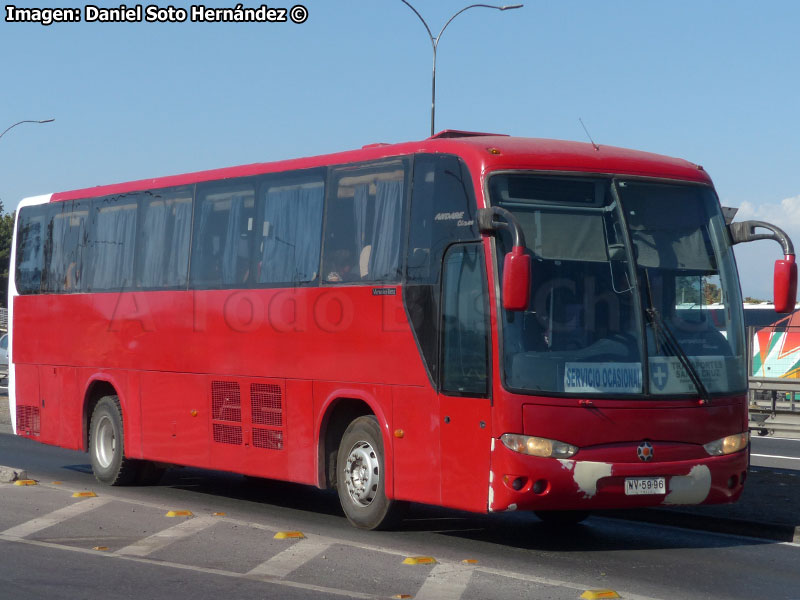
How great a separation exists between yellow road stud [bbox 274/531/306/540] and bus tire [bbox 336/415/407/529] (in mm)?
829

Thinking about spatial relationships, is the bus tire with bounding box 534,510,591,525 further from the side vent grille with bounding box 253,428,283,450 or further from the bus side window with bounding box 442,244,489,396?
the side vent grille with bounding box 253,428,283,450

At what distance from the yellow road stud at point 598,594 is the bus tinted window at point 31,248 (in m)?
10.8

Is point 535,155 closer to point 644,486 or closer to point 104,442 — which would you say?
point 644,486

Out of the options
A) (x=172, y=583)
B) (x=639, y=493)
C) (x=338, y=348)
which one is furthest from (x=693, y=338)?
(x=172, y=583)

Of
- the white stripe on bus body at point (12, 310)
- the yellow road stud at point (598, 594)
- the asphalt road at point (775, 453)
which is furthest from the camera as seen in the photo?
the asphalt road at point (775, 453)

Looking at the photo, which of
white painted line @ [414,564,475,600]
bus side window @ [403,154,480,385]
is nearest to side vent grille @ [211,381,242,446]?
bus side window @ [403,154,480,385]

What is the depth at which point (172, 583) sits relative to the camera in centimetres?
850

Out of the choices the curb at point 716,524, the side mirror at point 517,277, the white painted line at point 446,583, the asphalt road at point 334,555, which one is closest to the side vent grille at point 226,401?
the asphalt road at point 334,555

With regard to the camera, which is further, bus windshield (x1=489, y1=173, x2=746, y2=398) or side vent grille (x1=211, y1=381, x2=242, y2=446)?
side vent grille (x1=211, y1=381, x2=242, y2=446)

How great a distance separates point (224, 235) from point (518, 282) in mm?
5049

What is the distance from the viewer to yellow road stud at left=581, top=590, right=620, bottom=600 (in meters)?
8.19

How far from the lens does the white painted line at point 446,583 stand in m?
8.24

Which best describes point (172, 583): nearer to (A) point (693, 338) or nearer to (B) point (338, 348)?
(B) point (338, 348)

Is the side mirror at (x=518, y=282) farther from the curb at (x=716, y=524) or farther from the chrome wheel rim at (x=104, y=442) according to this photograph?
the chrome wheel rim at (x=104, y=442)
